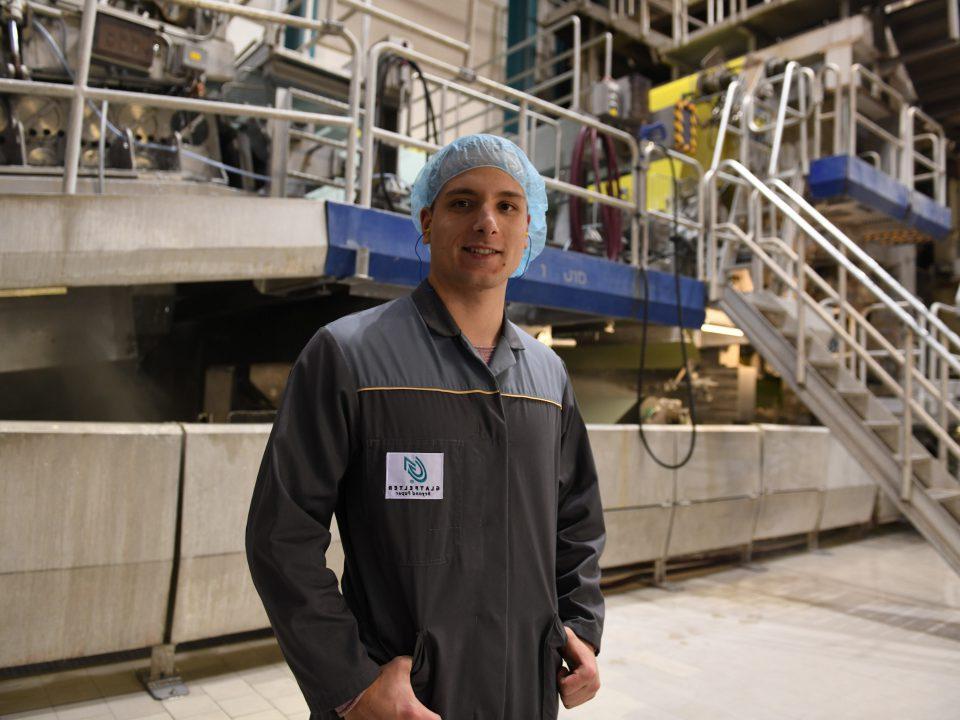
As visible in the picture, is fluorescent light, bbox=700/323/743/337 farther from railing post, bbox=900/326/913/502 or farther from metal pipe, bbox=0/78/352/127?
metal pipe, bbox=0/78/352/127

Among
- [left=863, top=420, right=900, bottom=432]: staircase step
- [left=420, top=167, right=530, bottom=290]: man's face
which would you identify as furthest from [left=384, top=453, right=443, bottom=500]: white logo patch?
[left=863, top=420, right=900, bottom=432]: staircase step

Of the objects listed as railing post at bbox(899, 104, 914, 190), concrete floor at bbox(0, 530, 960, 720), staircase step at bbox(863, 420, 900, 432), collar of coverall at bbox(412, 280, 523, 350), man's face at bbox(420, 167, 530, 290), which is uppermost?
railing post at bbox(899, 104, 914, 190)

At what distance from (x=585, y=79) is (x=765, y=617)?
1280 cm

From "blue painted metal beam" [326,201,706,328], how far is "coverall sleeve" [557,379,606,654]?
1.00 metres

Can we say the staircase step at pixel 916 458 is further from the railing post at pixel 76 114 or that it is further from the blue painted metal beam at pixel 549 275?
the railing post at pixel 76 114

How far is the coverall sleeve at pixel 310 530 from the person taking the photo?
1234 millimetres

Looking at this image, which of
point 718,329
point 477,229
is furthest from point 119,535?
point 718,329

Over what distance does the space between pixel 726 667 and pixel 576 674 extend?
8.24 feet

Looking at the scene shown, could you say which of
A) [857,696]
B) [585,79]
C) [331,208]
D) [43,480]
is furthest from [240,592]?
[585,79]

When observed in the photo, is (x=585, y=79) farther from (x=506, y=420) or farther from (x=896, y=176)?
(x=506, y=420)

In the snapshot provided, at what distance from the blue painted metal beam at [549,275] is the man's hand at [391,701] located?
4.95ft

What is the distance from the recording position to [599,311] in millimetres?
5445

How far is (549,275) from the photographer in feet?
16.2

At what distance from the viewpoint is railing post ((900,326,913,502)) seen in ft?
14.3
